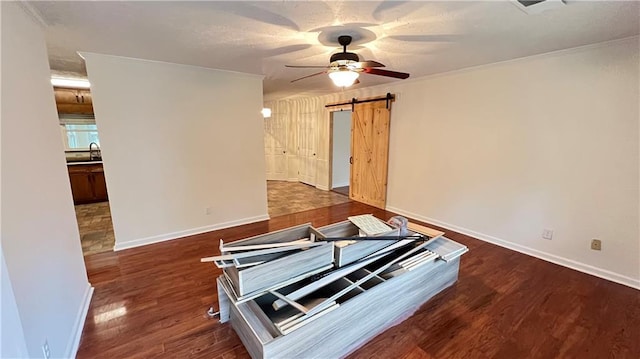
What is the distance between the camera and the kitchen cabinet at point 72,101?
540 cm

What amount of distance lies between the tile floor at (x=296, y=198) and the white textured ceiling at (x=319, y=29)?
2.91 meters

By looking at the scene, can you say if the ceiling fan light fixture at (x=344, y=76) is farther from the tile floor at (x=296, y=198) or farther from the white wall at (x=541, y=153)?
the tile floor at (x=296, y=198)

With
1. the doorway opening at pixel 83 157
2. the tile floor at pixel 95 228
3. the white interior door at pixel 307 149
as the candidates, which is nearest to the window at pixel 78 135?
the doorway opening at pixel 83 157

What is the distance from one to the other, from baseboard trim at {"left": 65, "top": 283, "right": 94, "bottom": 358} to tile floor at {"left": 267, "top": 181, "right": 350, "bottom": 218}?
110 inches

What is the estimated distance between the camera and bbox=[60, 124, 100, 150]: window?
19.2ft

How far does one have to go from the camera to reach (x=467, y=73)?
3.80 m

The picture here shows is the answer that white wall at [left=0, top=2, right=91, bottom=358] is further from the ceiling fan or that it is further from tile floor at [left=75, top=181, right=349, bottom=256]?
the ceiling fan

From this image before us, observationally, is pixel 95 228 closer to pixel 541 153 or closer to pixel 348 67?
pixel 348 67

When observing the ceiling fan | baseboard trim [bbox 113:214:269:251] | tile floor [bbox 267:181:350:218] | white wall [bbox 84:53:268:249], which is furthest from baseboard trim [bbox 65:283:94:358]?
the ceiling fan

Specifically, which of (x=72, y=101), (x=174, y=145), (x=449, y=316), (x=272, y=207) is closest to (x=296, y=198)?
(x=272, y=207)

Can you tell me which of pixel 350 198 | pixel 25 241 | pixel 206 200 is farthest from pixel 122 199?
pixel 350 198

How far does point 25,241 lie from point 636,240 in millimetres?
4991

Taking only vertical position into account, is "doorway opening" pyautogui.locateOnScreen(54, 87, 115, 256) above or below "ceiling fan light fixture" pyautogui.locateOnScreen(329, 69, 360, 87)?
below

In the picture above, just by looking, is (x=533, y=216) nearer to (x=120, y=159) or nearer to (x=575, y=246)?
(x=575, y=246)
